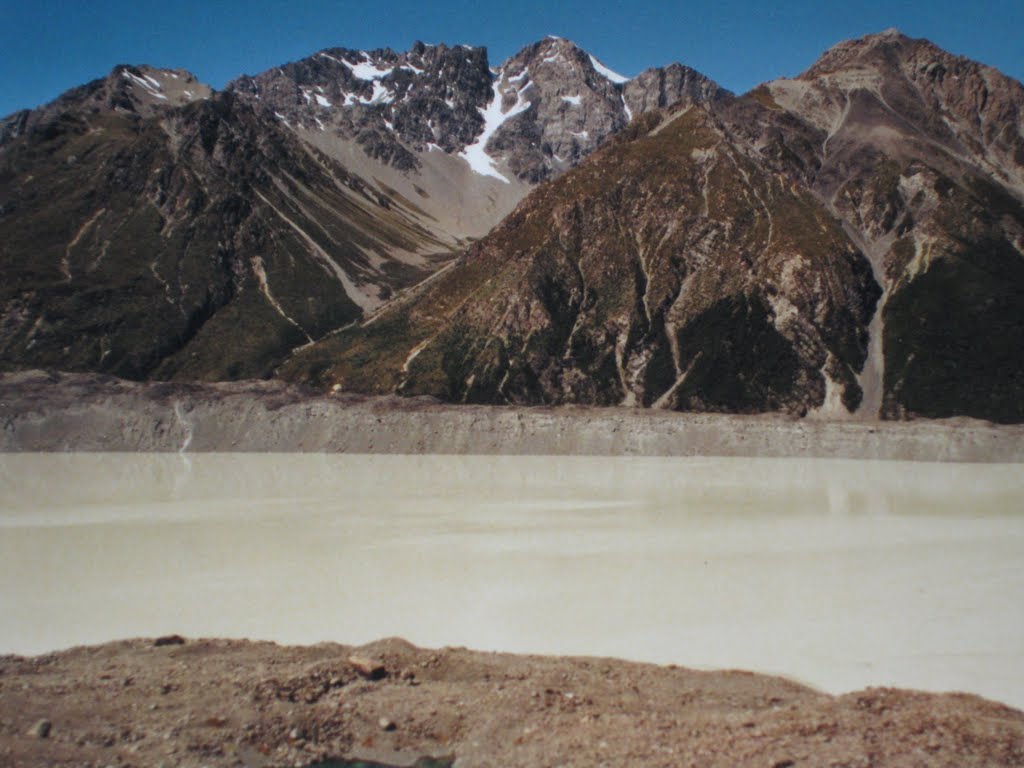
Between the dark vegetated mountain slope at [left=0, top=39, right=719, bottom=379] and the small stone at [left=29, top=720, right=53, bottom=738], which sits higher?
the dark vegetated mountain slope at [left=0, top=39, right=719, bottom=379]

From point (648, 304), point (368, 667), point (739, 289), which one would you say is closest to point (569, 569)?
point (368, 667)

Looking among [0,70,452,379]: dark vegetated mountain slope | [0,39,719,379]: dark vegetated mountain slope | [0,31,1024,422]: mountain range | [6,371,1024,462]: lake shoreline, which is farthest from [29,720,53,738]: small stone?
[0,70,452,379]: dark vegetated mountain slope

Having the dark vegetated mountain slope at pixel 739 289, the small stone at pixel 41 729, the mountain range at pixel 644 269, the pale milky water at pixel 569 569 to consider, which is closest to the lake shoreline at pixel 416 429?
the dark vegetated mountain slope at pixel 739 289

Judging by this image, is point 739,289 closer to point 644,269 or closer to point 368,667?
point 644,269

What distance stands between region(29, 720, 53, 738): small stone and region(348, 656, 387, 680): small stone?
5.43 m

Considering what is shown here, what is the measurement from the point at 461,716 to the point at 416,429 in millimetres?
50145

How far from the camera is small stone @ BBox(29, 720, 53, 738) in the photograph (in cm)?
1271

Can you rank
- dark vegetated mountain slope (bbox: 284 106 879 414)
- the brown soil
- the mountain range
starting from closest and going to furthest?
the brown soil
dark vegetated mountain slope (bbox: 284 106 879 414)
the mountain range

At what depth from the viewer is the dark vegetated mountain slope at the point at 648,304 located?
74125 mm

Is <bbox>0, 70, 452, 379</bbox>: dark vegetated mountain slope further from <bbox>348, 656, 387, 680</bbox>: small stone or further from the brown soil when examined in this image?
<bbox>348, 656, 387, 680</bbox>: small stone

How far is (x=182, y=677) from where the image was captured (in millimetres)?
15344

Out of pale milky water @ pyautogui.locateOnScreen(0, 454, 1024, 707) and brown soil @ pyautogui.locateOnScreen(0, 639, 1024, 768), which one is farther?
pale milky water @ pyautogui.locateOnScreen(0, 454, 1024, 707)

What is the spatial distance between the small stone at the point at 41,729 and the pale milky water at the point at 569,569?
261 inches

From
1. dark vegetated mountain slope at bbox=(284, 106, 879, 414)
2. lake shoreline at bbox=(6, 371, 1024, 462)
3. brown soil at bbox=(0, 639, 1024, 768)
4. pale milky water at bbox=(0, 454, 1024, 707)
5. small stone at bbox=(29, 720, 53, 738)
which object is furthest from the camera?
dark vegetated mountain slope at bbox=(284, 106, 879, 414)
